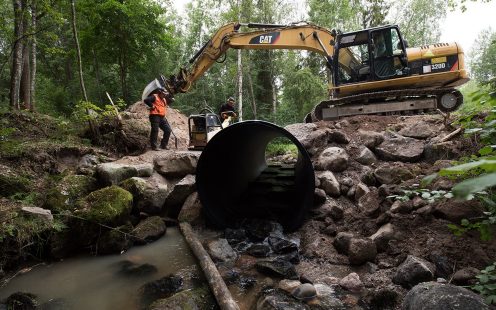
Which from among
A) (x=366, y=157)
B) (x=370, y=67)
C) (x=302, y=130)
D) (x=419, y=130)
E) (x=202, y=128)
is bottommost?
(x=366, y=157)

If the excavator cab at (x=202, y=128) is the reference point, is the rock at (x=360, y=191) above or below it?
below

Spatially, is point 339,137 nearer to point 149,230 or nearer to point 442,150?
point 442,150

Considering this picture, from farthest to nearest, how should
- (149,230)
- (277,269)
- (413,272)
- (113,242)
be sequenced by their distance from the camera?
(149,230) < (113,242) < (277,269) < (413,272)

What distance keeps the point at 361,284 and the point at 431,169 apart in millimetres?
2175

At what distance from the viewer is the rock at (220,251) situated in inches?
177

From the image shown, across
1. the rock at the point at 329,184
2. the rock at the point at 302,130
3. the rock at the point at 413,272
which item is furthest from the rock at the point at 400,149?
the rock at the point at 413,272

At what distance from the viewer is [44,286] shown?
383 centimetres

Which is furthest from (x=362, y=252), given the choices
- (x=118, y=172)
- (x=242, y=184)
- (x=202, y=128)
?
(x=202, y=128)

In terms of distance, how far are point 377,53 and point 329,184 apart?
4.26m

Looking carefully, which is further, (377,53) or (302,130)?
(377,53)

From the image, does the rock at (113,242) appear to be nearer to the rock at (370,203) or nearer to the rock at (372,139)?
the rock at (370,203)

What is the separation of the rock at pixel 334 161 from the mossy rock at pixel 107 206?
341cm

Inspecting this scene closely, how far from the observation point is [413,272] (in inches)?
134

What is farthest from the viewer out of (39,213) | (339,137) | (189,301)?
(339,137)
